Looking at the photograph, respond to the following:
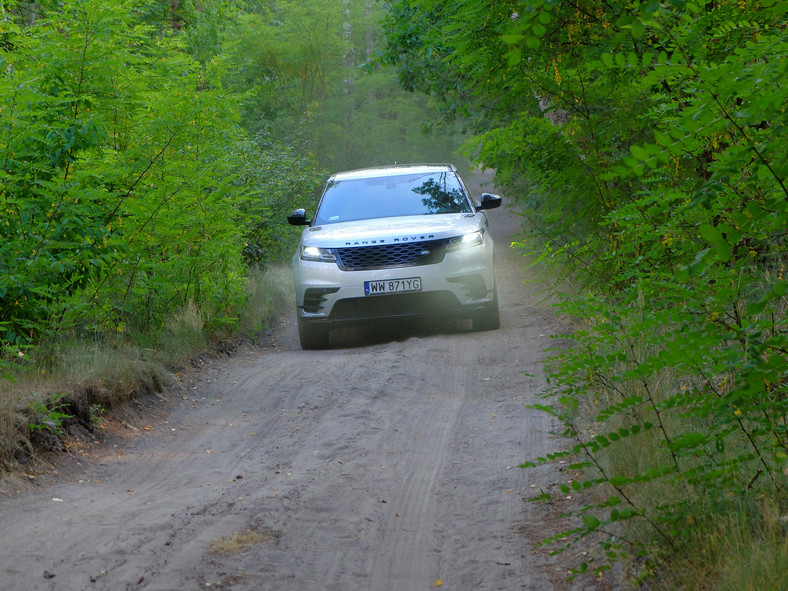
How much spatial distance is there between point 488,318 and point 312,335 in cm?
213

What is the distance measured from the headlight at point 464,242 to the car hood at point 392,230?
51mm

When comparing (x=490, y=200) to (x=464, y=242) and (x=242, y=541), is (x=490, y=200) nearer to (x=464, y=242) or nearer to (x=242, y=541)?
(x=464, y=242)

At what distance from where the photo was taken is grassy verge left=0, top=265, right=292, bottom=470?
17.1 feet

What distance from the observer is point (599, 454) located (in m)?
4.63

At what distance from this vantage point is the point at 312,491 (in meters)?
4.65

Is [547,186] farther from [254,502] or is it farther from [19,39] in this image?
[19,39]

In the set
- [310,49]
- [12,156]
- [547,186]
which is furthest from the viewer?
[310,49]

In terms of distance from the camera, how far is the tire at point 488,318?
9.61 metres

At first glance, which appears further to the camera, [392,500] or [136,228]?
[136,228]

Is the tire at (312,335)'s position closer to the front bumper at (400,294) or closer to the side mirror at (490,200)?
the front bumper at (400,294)

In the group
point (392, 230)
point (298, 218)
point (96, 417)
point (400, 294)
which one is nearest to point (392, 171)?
point (298, 218)

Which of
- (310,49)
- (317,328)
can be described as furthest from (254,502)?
(310,49)

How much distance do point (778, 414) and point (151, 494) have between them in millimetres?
3427

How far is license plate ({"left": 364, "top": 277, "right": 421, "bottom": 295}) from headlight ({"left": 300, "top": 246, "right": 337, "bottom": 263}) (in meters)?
0.53
